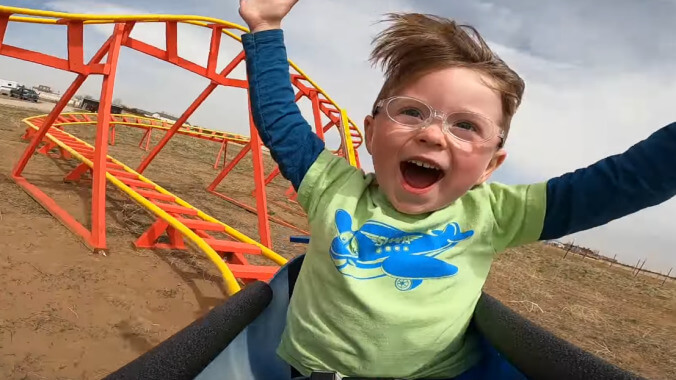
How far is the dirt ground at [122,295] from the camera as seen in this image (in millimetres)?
2691

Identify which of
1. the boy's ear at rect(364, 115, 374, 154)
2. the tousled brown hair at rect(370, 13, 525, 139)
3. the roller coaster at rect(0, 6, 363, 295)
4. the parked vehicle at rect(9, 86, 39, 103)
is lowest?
the parked vehicle at rect(9, 86, 39, 103)

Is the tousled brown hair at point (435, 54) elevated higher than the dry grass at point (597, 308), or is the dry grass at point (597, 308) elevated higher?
the tousled brown hair at point (435, 54)

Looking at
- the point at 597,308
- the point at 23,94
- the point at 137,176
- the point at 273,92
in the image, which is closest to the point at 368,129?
the point at 273,92

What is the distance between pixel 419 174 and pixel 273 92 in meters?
0.48

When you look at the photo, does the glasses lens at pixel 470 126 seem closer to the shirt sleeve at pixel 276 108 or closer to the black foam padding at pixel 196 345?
the shirt sleeve at pixel 276 108

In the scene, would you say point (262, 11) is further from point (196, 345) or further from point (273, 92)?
point (196, 345)

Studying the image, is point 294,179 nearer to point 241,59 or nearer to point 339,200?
point 339,200

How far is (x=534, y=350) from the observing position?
0.99 meters

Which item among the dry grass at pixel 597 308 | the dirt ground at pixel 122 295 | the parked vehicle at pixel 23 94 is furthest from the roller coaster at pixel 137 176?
the parked vehicle at pixel 23 94

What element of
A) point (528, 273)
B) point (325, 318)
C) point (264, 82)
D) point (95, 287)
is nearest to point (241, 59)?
point (95, 287)

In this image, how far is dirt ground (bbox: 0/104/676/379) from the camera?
2.69 m

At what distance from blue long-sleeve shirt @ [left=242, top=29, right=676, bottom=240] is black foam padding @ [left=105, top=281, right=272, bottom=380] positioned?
1.26 ft

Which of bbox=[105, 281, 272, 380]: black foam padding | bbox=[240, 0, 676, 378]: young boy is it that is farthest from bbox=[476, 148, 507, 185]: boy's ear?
bbox=[105, 281, 272, 380]: black foam padding

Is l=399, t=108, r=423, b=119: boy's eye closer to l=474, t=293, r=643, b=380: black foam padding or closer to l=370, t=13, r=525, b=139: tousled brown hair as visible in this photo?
l=370, t=13, r=525, b=139: tousled brown hair
